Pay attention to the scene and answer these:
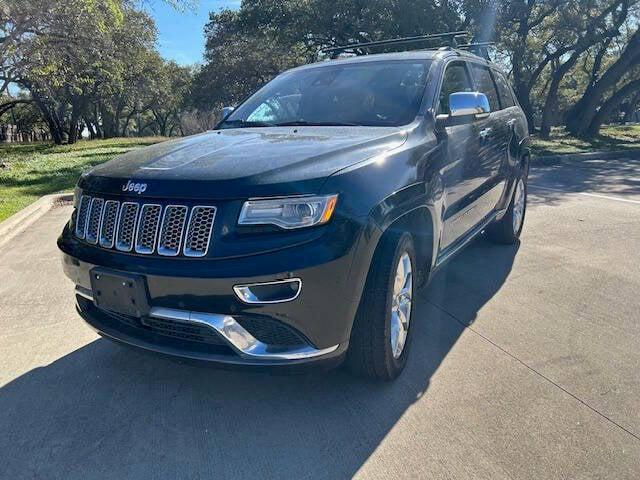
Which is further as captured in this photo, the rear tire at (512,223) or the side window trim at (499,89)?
the rear tire at (512,223)

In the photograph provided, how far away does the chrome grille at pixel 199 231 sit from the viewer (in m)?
2.37

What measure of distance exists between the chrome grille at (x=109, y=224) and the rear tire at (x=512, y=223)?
4.00 m

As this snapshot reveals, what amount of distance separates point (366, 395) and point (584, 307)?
2.13 m

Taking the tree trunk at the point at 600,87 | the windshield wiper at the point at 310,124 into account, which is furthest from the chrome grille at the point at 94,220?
the tree trunk at the point at 600,87

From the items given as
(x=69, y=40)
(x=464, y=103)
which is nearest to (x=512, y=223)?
(x=464, y=103)

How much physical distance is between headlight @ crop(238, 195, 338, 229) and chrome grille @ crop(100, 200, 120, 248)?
0.75 meters

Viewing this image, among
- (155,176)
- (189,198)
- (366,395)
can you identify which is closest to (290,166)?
(189,198)

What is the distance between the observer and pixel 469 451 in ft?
7.89

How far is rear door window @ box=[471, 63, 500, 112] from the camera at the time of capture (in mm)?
4633

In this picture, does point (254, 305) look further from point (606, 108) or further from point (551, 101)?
point (551, 101)

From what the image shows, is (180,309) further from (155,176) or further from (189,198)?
(155,176)

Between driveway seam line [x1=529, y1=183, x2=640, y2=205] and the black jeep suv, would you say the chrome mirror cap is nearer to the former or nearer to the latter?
A: the black jeep suv

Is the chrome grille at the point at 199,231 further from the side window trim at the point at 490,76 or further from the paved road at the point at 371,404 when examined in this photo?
the side window trim at the point at 490,76

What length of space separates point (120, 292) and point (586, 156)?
15141mm
